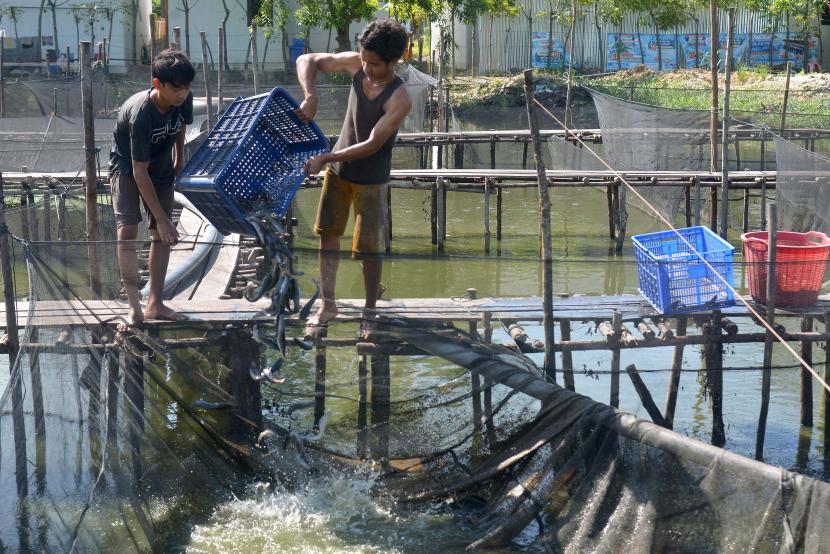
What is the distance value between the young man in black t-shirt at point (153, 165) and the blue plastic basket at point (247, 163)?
241mm

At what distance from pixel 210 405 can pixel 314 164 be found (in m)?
1.29

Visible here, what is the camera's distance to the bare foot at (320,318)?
16.7 feet

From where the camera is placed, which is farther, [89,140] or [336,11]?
[336,11]

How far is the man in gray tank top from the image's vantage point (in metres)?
5.02

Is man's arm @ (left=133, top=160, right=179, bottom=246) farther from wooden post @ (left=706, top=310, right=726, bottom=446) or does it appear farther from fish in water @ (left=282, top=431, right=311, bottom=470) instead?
wooden post @ (left=706, top=310, right=726, bottom=446)

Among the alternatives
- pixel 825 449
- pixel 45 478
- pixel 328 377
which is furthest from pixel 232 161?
pixel 825 449

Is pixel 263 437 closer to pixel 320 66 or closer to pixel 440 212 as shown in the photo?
pixel 320 66

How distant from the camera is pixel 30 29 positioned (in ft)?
96.7

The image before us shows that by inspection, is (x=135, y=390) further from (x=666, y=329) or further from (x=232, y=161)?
(x=666, y=329)

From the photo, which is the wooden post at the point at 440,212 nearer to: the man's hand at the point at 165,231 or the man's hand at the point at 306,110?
the man's hand at the point at 306,110

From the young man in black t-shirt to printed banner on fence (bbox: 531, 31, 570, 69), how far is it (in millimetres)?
25704

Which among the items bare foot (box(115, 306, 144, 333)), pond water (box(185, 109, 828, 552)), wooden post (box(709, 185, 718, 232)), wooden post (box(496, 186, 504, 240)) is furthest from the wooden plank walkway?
wooden post (box(496, 186, 504, 240))

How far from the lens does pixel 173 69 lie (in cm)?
478

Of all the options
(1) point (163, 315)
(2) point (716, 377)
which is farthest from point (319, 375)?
(2) point (716, 377)
